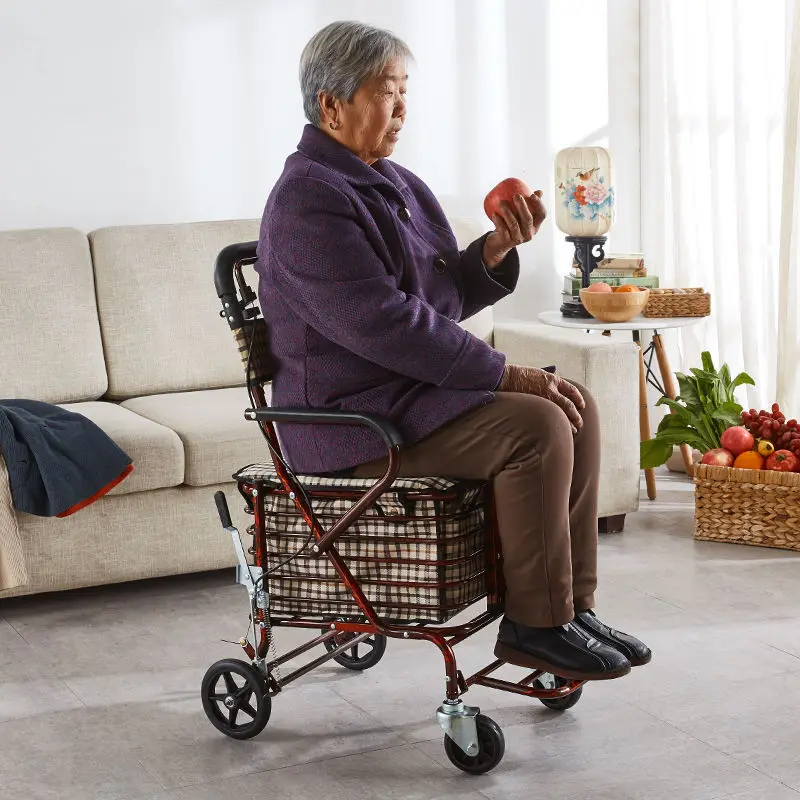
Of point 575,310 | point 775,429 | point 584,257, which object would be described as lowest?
point 775,429

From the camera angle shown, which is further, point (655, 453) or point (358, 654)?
point (655, 453)

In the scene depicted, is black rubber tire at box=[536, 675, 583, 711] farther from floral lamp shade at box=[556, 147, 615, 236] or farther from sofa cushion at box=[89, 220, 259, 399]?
floral lamp shade at box=[556, 147, 615, 236]

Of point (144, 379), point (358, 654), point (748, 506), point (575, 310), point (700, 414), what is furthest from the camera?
point (575, 310)

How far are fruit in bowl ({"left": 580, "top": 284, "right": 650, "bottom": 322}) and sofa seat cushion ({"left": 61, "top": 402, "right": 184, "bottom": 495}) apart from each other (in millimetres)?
1279

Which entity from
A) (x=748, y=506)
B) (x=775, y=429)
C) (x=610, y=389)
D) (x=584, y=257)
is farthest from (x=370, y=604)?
(x=584, y=257)

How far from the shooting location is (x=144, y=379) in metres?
3.41

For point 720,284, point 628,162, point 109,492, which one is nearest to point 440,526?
point 109,492

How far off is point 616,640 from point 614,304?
1626 millimetres

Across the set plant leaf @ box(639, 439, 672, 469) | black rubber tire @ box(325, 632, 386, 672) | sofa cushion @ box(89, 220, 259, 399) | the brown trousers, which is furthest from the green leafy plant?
the brown trousers

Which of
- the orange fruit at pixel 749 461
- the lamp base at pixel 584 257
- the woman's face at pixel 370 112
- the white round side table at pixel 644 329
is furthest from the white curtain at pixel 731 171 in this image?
the woman's face at pixel 370 112

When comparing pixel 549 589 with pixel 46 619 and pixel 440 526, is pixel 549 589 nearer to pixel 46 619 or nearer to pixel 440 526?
pixel 440 526

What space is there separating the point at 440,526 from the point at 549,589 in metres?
0.19

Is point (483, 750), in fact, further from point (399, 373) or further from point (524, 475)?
point (399, 373)

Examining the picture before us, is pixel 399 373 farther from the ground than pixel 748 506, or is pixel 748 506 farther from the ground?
pixel 399 373
